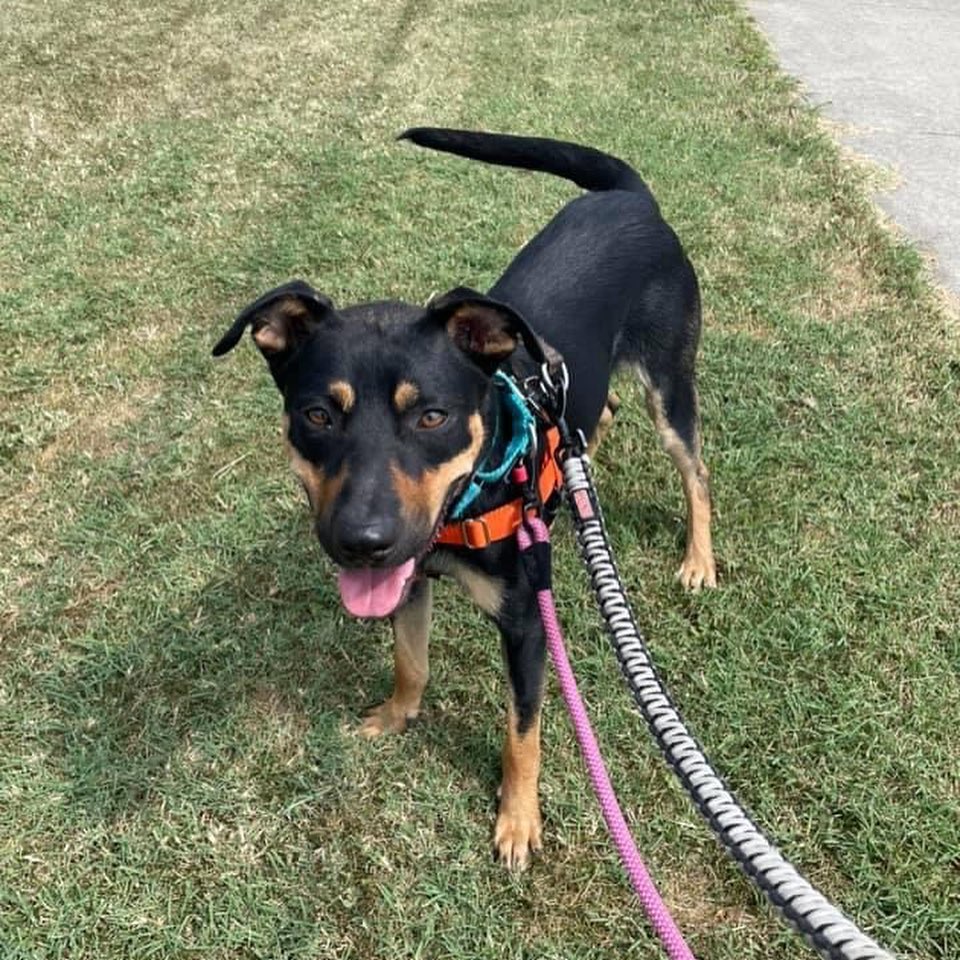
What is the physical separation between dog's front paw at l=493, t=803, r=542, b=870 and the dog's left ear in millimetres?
1360

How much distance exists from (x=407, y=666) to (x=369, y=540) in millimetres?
1173

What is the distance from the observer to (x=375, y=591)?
234cm

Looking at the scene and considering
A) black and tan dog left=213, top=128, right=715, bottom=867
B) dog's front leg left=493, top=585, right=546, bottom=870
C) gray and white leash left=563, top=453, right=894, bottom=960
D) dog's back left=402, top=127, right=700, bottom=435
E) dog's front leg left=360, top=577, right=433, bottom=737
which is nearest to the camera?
gray and white leash left=563, top=453, right=894, bottom=960

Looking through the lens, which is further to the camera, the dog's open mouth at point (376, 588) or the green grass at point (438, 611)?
the green grass at point (438, 611)

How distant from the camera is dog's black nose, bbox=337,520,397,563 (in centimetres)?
211

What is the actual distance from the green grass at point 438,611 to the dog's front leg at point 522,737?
0.26ft

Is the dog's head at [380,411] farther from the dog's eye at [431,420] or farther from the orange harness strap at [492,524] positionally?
the orange harness strap at [492,524]

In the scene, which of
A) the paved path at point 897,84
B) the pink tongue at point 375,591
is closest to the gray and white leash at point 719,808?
the pink tongue at point 375,591

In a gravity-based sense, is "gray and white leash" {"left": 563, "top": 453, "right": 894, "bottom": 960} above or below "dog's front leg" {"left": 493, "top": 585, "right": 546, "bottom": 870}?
above

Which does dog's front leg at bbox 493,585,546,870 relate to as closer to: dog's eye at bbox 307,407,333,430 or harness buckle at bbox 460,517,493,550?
harness buckle at bbox 460,517,493,550

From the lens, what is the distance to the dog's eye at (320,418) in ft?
7.67

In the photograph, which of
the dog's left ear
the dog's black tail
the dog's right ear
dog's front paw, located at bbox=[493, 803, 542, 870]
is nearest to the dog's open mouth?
the dog's left ear

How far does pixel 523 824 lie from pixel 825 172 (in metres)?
5.77

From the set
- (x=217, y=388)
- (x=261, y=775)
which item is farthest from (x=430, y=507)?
(x=217, y=388)
